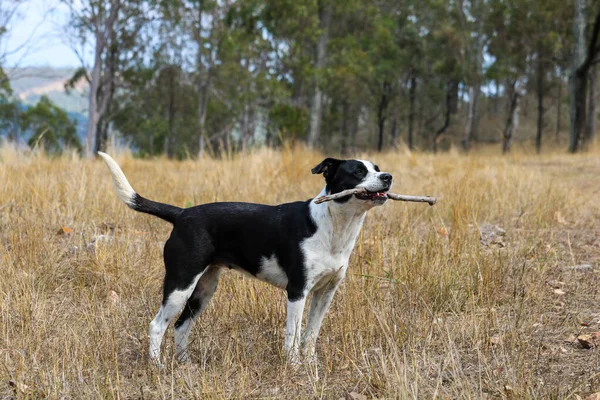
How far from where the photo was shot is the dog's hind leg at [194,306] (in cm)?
370

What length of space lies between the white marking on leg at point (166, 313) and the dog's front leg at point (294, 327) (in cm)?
57

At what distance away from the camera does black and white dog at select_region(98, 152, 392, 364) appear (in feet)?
10.9

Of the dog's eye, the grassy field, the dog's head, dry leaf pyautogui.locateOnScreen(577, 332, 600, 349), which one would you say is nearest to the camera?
the grassy field

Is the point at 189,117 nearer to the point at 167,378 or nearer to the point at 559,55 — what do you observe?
the point at 559,55

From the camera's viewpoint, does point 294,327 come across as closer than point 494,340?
Yes

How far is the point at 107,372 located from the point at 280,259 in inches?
42.7

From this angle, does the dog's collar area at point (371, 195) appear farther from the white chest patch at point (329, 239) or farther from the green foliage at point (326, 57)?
the green foliage at point (326, 57)

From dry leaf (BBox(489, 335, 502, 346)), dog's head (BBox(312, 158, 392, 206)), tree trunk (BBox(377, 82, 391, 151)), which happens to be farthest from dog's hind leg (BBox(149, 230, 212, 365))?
tree trunk (BBox(377, 82, 391, 151))

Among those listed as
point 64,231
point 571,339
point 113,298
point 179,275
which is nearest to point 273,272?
point 179,275

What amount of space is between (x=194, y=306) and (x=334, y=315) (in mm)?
967

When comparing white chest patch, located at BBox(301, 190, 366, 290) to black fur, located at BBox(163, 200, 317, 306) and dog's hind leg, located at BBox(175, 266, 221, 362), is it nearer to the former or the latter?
black fur, located at BBox(163, 200, 317, 306)

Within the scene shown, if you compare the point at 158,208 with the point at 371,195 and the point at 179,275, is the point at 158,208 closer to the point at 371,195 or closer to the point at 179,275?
the point at 179,275

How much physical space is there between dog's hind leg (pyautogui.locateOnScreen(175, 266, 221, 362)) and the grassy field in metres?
0.08

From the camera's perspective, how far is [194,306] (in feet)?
12.2
